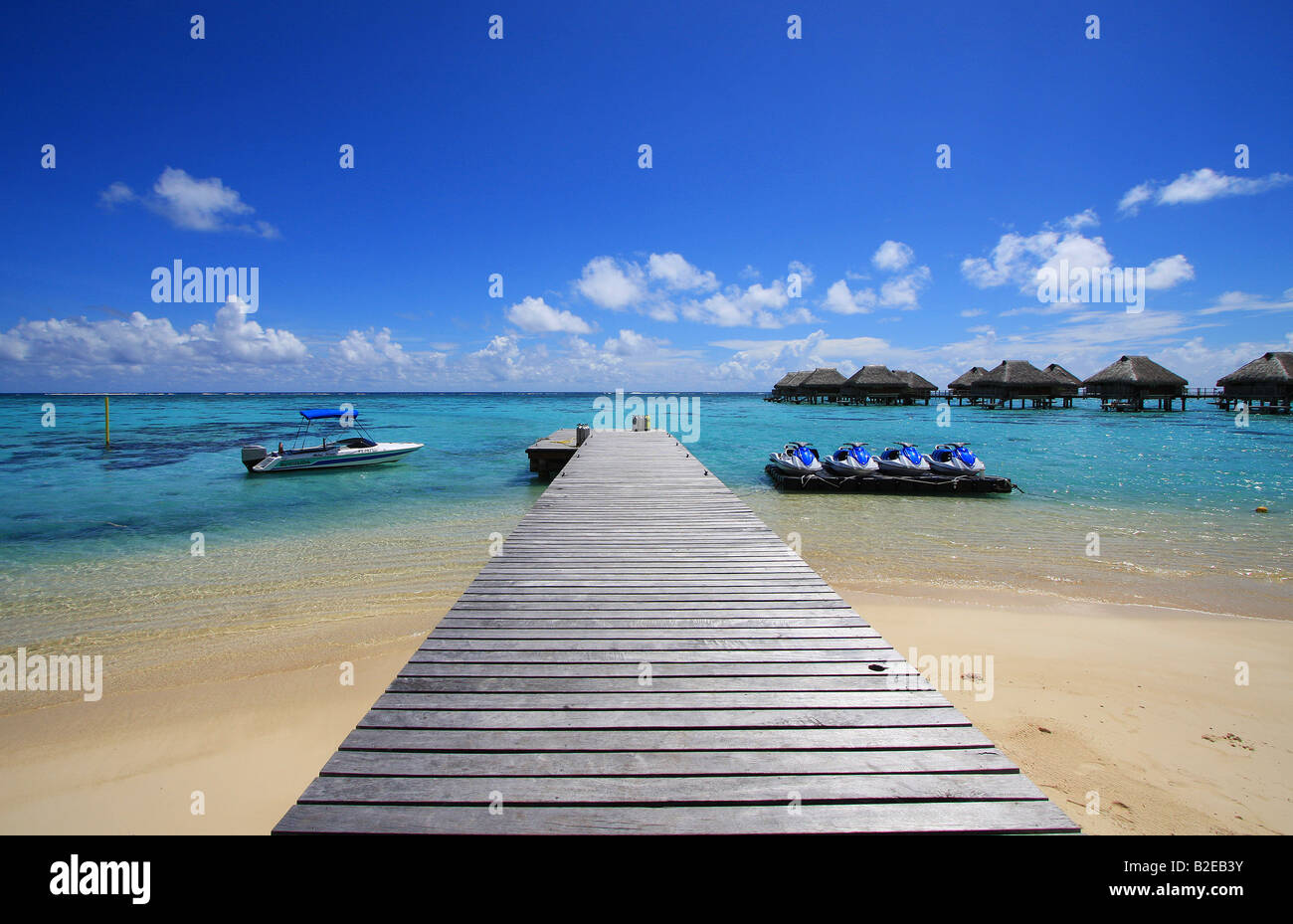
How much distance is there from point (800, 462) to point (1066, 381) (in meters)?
66.7

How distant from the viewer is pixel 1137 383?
192 feet

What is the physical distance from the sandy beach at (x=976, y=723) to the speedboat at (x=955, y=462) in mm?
10253

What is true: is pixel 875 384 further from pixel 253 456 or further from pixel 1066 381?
pixel 253 456

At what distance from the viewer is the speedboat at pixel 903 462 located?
58.2ft

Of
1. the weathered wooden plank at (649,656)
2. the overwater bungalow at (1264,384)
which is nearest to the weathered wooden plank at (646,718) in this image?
the weathered wooden plank at (649,656)

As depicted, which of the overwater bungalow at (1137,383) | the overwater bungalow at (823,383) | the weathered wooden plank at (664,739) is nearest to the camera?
the weathered wooden plank at (664,739)

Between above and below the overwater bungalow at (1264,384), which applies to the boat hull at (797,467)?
below

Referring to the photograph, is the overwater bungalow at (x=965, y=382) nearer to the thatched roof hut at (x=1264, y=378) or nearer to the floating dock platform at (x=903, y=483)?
the thatched roof hut at (x=1264, y=378)

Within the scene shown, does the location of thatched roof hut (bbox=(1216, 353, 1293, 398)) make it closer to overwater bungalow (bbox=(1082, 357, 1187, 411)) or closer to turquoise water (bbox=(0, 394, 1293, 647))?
overwater bungalow (bbox=(1082, 357, 1187, 411))

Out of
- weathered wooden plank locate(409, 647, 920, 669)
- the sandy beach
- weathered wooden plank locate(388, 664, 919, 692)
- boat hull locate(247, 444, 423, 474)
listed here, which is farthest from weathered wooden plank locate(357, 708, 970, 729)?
boat hull locate(247, 444, 423, 474)

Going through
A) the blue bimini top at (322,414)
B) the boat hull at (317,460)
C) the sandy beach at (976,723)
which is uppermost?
the blue bimini top at (322,414)
